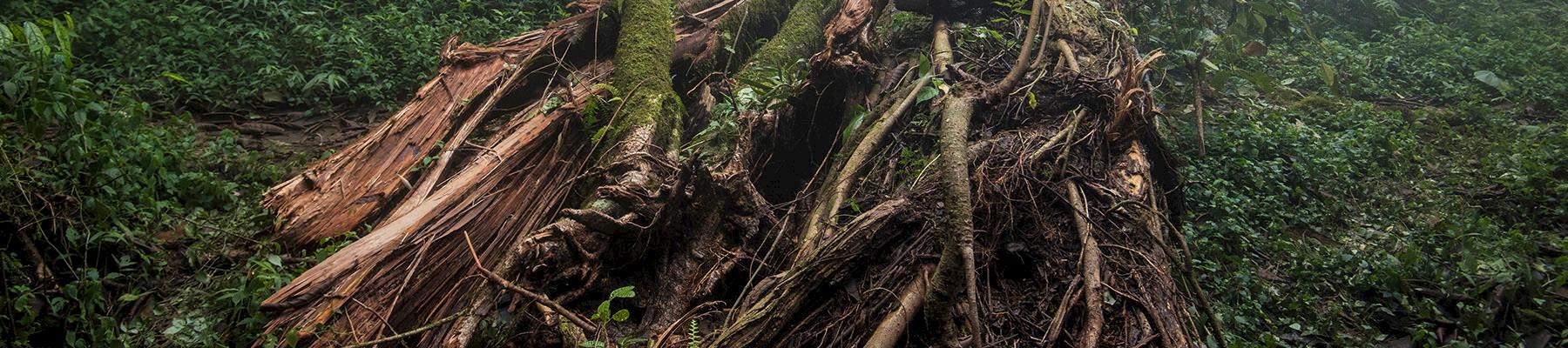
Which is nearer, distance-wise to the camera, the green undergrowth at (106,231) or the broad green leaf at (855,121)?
the green undergrowth at (106,231)

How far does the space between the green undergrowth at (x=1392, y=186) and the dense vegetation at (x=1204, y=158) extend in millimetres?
16

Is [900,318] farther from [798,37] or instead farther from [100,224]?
[100,224]

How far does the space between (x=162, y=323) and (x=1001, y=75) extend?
4.25m

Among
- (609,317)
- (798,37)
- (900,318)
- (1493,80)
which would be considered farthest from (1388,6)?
(609,317)

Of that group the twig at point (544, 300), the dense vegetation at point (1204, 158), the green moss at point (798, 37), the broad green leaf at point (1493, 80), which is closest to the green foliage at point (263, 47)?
the dense vegetation at point (1204, 158)

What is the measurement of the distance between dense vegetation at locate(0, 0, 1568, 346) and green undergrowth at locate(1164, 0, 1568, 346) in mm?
16

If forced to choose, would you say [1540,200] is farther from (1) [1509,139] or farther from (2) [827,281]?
(2) [827,281]

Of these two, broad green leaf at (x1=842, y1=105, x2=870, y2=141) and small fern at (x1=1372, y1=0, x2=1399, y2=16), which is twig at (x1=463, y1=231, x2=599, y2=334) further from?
small fern at (x1=1372, y1=0, x2=1399, y2=16)

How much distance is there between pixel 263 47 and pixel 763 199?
14.3 feet

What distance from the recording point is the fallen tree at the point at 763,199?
10.3ft

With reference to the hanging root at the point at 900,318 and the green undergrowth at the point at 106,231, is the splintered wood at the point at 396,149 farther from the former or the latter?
the hanging root at the point at 900,318

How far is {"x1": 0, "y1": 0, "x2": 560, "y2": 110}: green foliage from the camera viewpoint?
18.3ft

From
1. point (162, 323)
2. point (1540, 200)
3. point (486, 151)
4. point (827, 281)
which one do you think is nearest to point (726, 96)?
point (486, 151)

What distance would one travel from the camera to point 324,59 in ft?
20.4
